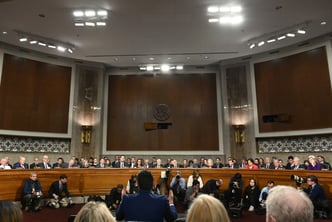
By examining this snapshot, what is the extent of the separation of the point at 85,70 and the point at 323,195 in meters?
11.8

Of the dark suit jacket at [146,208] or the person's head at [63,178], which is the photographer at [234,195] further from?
the dark suit jacket at [146,208]

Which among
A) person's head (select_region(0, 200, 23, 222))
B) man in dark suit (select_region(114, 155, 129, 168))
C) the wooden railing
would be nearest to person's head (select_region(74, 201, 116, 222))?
person's head (select_region(0, 200, 23, 222))

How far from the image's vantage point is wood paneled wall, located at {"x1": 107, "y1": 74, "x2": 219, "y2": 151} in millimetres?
13883

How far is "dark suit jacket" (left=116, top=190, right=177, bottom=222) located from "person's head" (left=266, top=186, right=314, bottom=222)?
175cm

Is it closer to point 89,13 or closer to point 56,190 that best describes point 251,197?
point 56,190

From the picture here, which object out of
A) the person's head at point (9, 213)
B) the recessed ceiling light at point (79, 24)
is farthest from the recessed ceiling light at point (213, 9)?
the person's head at point (9, 213)

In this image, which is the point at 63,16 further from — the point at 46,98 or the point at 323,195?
the point at 323,195

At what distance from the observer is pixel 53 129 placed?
12.5 meters

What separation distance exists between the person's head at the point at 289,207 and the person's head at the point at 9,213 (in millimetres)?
1436

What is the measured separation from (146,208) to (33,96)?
36.5ft

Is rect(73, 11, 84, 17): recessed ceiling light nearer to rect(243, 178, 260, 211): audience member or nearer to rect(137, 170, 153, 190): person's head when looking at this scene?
rect(137, 170, 153, 190): person's head

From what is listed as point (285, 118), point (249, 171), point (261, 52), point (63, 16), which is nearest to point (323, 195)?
point (249, 171)

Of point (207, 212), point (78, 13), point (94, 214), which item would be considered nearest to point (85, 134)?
point (78, 13)

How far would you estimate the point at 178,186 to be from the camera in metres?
9.49
